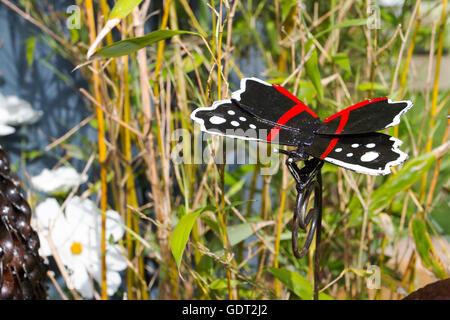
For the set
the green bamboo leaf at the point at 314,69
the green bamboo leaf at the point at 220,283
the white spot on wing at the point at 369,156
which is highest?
the green bamboo leaf at the point at 314,69

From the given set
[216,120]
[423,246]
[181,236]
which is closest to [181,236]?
[181,236]

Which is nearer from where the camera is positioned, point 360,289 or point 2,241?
point 2,241

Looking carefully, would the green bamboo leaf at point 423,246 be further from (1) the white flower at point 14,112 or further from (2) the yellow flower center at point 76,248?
(1) the white flower at point 14,112

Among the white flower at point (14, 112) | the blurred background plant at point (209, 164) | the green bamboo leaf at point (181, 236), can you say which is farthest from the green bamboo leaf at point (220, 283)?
the white flower at point (14, 112)

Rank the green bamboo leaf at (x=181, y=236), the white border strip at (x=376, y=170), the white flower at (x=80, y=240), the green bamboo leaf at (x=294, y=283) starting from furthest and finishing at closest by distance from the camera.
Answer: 1. the white flower at (x=80, y=240)
2. the green bamboo leaf at (x=294, y=283)
3. the green bamboo leaf at (x=181, y=236)
4. the white border strip at (x=376, y=170)

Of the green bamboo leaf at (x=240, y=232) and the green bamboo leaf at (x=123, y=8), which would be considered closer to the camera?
the green bamboo leaf at (x=123, y=8)

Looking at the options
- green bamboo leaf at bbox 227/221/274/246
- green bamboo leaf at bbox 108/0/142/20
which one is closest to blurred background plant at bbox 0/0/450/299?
green bamboo leaf at bbox 227/221/274/246

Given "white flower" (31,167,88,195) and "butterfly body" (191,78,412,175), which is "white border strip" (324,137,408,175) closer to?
"butterfly body" (191,78,412,175)

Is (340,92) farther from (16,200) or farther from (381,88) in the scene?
(16,200)
